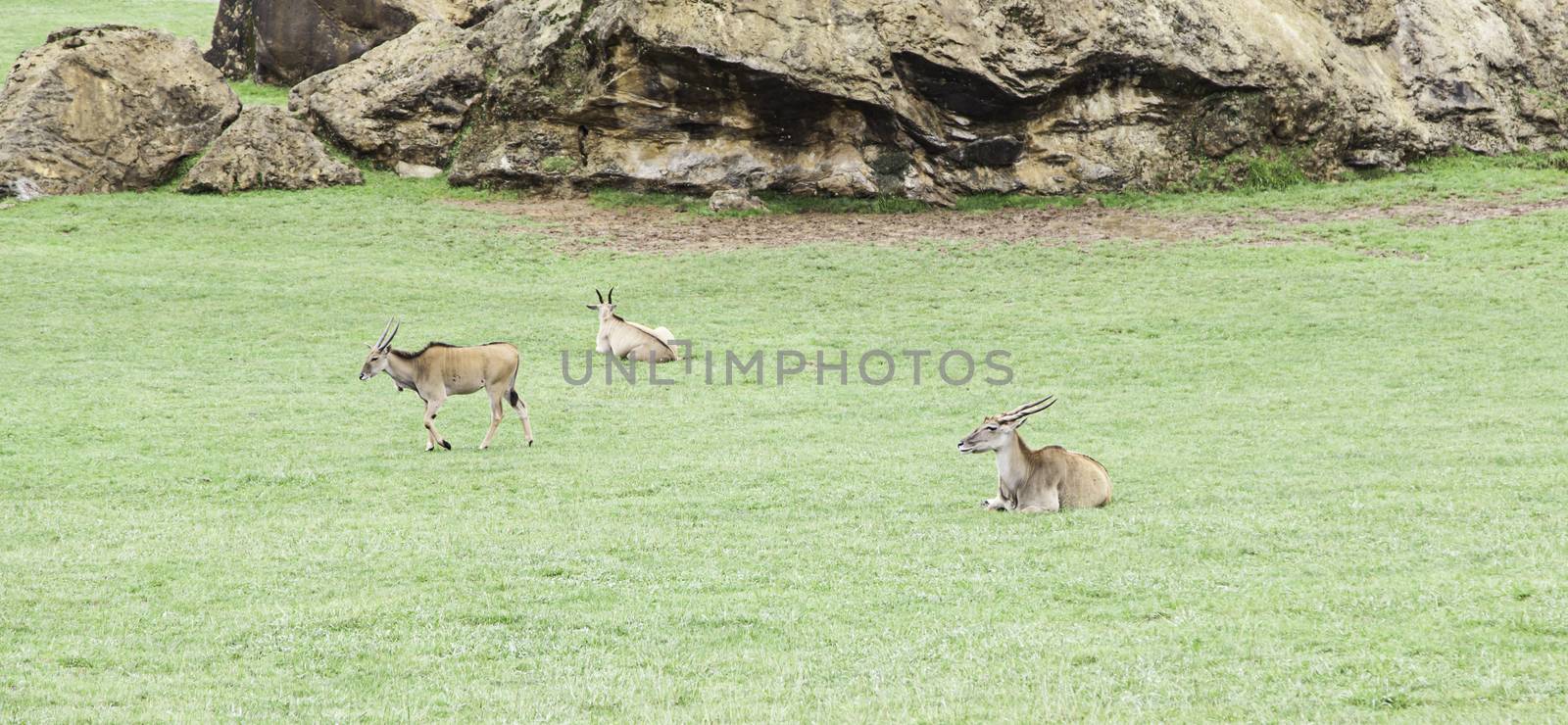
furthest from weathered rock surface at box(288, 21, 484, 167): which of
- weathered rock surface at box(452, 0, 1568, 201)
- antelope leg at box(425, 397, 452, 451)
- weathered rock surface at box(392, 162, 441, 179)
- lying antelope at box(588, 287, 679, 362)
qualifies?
antelope leg at box(425, 397, 452, 451)

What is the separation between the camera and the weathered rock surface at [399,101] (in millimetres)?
33750

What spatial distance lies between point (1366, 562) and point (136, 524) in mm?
10140

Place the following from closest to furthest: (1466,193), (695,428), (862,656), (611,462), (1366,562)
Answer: (862,656), (1366,562), (611,462), (695,428), (1466,193)

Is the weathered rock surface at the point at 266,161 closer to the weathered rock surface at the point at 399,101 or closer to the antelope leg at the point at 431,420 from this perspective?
the weathered rock surface at the point at 399,101

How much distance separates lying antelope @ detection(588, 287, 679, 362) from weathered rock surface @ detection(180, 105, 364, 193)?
1376cm

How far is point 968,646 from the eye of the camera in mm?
7891

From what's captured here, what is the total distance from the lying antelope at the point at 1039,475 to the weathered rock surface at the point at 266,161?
2444 cm

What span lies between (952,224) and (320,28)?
20.9 metres

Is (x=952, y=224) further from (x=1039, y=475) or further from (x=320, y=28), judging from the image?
(x=320, y=28)

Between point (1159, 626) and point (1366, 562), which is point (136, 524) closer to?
point (1159, 626)

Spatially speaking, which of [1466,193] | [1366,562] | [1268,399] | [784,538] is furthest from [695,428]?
[1466,193]

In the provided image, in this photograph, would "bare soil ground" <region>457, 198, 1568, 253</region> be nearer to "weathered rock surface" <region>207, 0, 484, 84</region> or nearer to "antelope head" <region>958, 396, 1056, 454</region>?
"weathered rock surface" <region>207, 0, 484, 84</region>

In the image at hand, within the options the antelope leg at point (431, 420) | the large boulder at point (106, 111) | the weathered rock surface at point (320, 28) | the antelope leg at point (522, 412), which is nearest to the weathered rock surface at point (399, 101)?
the large boulder at point (106, 111)

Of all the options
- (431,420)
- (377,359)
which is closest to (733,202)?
(377,359)
